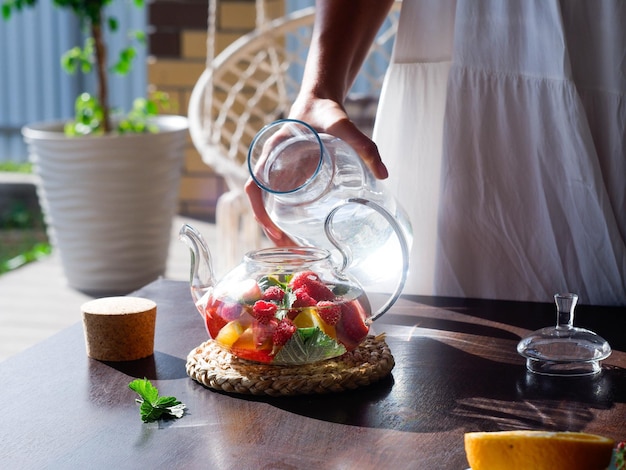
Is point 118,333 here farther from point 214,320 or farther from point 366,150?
point 366,150

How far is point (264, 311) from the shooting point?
89 cm

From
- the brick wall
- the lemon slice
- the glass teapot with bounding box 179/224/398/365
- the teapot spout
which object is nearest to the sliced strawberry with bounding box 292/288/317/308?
the glass teapot with bounding box 179/224/398/365

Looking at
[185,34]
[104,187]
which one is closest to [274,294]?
[104,187]

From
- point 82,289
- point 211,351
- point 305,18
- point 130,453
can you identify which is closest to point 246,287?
point 211,351

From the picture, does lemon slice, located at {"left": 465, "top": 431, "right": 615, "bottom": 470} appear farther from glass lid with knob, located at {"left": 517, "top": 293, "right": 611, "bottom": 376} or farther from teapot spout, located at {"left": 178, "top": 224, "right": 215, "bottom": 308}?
teapot spout, located at {"left": 178, "top": 224, "right": 215, "bottom": 308}

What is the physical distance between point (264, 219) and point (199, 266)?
0.37ft

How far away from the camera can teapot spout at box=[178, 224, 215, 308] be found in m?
1.01

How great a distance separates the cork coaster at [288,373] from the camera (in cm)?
89

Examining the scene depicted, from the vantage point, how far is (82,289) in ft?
10.1

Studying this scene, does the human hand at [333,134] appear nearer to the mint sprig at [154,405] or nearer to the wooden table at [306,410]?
the wooden table at [306,410]

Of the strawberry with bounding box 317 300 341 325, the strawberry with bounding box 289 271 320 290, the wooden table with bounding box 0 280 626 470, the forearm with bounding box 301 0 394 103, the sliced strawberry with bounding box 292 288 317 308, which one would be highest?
the forearm with bounding box 301 0 394 103

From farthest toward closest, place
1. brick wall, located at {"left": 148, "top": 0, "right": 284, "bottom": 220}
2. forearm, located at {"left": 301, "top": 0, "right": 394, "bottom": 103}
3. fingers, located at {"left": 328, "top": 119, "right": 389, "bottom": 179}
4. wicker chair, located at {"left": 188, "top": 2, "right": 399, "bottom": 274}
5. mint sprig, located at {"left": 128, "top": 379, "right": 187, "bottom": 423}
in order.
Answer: brick wall, located at {"left": 148, "top": 0, "right": 284, "bottom": 220}
wicker chair, located at {"left": 188, "top": 2, "right": 399, "bottom": 274}
forearm, located at {"left": 301, "top": 0, "right": 394, "bottom": 103}
fingers, located at {"left": 328, "top": 119, "right": 389, "bottom": 179}
mint sprig, located at {"left": 128, "top": 379, "right": 187, "bottom": 423}

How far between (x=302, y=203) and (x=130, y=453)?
35 centimetres

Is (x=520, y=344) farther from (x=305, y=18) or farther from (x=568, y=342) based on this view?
(x=305, y=18)
